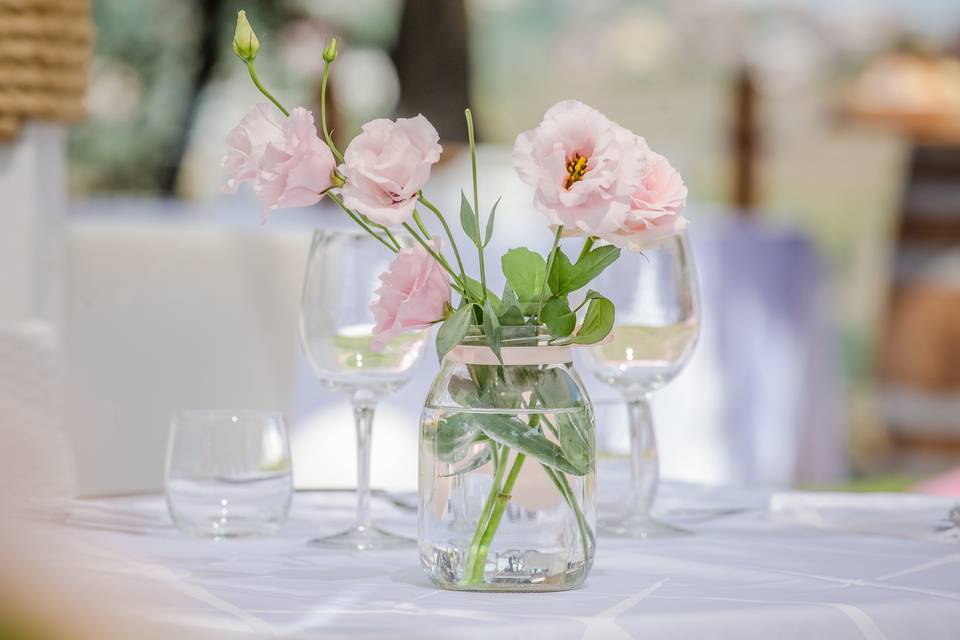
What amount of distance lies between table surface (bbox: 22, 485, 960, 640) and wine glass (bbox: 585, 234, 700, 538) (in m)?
0.10

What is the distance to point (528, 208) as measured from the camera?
2910 millimetres

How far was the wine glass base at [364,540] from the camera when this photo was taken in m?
0.79

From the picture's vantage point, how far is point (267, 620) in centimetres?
55

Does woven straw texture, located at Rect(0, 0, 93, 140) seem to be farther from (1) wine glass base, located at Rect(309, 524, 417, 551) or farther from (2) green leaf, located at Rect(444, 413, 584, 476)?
(2) green leaf, located at Rect(444, 413, 584, 476)

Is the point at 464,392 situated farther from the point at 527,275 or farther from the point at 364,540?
the point at 364,540

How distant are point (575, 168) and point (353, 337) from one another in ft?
0.88

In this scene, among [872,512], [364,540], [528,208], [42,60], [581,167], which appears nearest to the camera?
[581,167]

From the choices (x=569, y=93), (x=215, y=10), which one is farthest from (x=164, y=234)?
(x=569, y=93)

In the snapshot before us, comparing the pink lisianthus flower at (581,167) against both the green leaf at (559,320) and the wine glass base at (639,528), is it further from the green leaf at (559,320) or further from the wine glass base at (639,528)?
the wine glass base at (639,528)

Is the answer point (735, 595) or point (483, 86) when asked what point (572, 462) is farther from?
point (483, 86)

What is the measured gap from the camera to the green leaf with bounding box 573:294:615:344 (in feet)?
2.13

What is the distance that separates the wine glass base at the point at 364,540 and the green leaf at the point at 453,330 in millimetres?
207

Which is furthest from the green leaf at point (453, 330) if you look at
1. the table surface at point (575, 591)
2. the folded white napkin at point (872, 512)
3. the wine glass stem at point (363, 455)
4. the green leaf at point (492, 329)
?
the folded white napkin at point (872, 512)

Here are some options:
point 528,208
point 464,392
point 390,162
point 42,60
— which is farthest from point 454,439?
point 528,208
